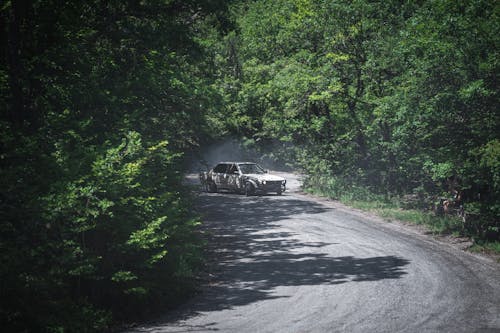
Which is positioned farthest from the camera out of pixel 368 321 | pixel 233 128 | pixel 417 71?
pixel 233 128

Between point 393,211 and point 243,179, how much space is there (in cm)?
973

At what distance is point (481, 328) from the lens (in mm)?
7898

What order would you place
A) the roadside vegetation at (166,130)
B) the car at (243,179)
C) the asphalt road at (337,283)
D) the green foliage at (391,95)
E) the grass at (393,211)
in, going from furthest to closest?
the car at (243,179), the grass at (393,211), the green foliage at (391,95), the asphalt road at (337,283), the roadside vegetation at (166,130)

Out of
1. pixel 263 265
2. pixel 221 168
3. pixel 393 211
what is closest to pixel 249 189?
pixel 221 168

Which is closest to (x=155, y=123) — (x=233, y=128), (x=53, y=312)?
(x=53, y=312)

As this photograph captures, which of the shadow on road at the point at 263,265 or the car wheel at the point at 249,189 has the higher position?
the car wheel at the point at 249,189

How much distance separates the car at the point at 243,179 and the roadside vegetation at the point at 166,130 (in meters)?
2.64

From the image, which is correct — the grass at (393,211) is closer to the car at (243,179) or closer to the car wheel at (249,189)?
the car at (243,179)

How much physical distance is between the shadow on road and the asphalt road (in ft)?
0.08

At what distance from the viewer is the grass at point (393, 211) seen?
16345 millimetres

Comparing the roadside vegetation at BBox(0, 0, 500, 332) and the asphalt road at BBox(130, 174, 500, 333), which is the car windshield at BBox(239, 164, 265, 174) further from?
the asphalt road at BBox(130, 174, 500, 333)

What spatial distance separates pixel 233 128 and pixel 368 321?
3895 cm

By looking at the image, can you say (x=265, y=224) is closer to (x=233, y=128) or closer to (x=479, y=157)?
(x=479, y=157)

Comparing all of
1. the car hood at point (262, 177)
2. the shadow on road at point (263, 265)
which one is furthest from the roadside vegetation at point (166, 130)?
the car hood at point (262, 177)
